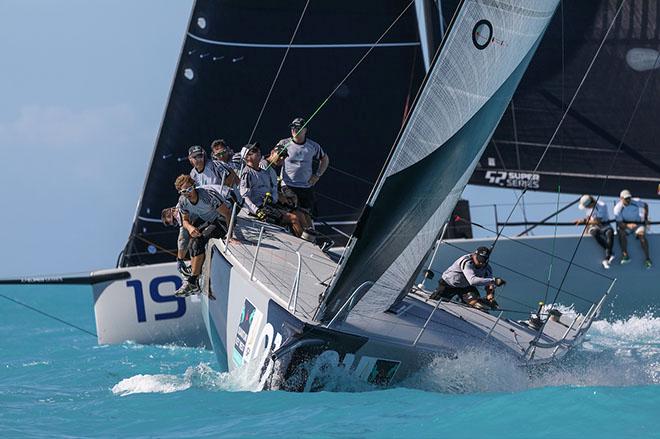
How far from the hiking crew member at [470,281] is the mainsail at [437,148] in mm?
1639

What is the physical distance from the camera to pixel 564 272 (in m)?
14.0

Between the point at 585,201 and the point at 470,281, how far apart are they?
4357 millimetres

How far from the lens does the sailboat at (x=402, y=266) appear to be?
7660 mm

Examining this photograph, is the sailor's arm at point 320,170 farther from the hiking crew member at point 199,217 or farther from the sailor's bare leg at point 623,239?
the sailor's bare leg at point 623,239

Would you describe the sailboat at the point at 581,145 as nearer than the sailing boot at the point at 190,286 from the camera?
No

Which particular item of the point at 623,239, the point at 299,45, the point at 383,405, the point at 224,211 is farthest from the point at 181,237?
the point at 623,239

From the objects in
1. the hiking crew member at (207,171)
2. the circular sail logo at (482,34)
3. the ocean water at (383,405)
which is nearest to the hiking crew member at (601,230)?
the ocean water at (383,405)

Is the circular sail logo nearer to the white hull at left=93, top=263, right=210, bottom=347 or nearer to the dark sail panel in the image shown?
the dark sail panel

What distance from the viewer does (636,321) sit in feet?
46.2

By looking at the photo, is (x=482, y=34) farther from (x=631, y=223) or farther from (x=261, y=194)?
(x=631, y=223)

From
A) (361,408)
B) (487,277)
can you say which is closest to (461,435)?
(361,408)

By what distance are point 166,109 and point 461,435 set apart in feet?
25.1

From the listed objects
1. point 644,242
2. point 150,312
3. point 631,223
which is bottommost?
point 150,312

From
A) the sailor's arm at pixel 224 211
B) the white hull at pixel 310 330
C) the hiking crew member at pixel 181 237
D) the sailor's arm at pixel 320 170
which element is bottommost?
the white hull at pixel 310 330
